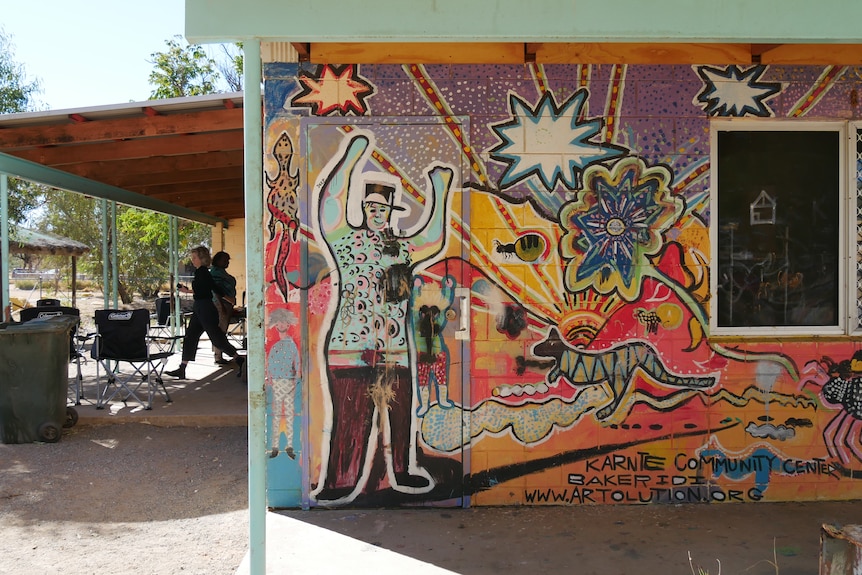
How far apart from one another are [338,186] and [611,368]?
2.17 meters

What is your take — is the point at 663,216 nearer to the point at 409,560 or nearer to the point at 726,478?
the point at 726,478

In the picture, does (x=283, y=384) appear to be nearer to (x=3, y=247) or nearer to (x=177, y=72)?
(x=3, y=247)

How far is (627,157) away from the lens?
4574 mm

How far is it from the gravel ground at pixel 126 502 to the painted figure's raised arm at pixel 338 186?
2147 mm

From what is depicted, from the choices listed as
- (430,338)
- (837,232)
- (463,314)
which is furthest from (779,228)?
(430,338)

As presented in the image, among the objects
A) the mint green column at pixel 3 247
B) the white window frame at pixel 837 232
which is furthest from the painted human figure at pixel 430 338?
the mint green column at pixel 3 247

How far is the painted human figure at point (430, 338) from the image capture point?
178 inches

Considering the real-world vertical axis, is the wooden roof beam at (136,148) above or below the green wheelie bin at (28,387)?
above

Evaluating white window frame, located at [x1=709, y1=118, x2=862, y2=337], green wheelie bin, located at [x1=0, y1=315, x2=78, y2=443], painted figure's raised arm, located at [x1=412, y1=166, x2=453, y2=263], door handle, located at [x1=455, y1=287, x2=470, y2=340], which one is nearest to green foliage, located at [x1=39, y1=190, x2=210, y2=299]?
green wheelie bin, located at [x1=0, y1=315, x2=78, y2=443]

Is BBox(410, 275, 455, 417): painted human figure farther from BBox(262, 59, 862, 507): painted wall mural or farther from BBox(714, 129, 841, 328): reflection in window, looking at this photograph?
BBox(714, 129, 841, 328): reflection in window

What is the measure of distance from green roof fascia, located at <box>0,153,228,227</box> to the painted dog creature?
6330mm

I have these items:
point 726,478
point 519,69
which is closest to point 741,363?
point 726,478

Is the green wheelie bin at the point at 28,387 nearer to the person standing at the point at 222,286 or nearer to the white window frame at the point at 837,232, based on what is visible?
the person standing at the point at 222,286

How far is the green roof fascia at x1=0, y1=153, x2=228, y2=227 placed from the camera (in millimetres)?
7575
